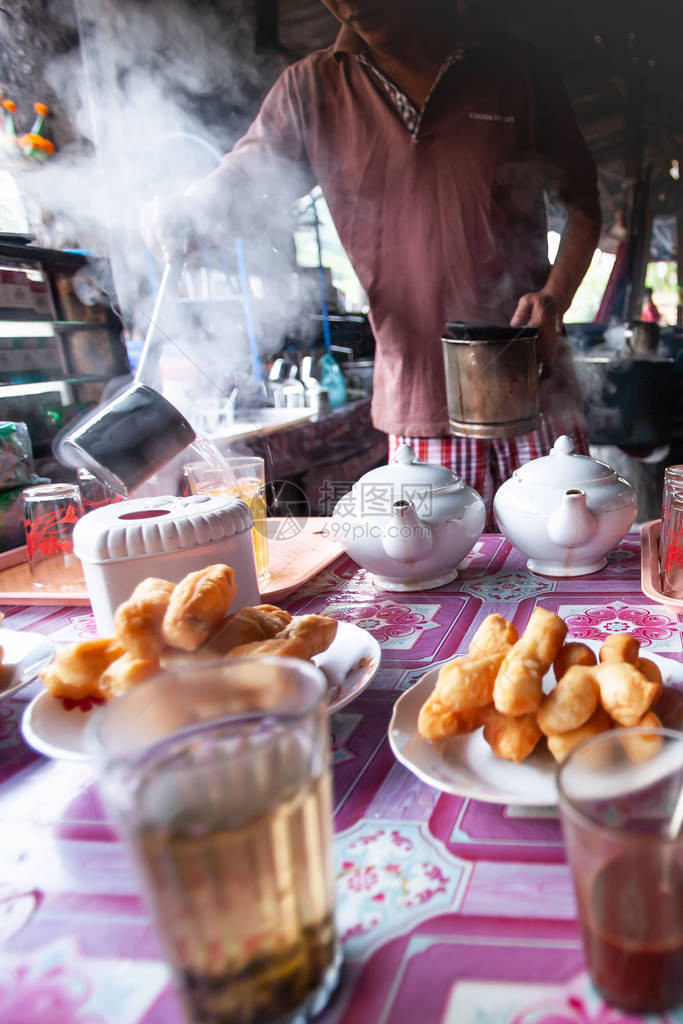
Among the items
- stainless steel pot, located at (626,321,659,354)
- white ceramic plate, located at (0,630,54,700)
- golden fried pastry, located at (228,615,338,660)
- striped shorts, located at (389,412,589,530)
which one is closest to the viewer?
golden fried pastry, located at (228,615,338,660)

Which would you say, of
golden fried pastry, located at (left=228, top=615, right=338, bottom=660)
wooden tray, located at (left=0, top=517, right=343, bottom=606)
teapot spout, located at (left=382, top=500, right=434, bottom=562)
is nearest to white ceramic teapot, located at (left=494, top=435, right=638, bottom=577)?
teapot spout, located at (left=382, top=500, right=434, bottom=562)

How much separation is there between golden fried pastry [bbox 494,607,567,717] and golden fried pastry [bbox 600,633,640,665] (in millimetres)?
31

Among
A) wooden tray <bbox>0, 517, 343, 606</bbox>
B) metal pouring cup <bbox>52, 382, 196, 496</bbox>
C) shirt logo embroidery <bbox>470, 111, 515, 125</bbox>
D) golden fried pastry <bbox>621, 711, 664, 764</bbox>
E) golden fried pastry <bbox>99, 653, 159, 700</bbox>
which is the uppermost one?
shirt logo embroidery <bbox>470, 111, 515, 125</bbox>

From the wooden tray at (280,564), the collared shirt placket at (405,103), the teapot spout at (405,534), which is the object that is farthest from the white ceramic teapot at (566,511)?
the collared shirt placket at (405,103)

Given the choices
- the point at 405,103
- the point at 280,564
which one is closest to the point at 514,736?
the point at 280,564

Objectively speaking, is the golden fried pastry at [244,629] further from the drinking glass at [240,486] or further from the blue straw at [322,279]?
the blue straw at [322,279]

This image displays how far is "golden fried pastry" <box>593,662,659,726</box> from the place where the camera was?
0.41 meters

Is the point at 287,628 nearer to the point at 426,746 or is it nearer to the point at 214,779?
the point at 426,746

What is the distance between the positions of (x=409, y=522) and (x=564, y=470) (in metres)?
0.22

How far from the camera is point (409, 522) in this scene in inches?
31.6

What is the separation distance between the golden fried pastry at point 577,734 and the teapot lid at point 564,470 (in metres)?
0.47

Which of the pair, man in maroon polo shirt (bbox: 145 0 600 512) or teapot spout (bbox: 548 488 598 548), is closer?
teapot spout (bbox: 548 488 598 548)

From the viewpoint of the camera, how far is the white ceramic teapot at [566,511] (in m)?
0.83

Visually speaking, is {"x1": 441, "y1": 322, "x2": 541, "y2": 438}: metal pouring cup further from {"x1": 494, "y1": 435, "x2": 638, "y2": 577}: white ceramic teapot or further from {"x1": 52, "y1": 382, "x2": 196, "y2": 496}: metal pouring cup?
{"x1": 52, "y1": 382, "x2": 196, "y2": 496}: metal pouring cup
